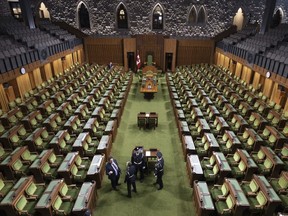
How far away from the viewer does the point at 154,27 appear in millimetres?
24312

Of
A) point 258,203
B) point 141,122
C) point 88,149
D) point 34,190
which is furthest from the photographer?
point 141,122

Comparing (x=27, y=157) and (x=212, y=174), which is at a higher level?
(x=27, y=157)

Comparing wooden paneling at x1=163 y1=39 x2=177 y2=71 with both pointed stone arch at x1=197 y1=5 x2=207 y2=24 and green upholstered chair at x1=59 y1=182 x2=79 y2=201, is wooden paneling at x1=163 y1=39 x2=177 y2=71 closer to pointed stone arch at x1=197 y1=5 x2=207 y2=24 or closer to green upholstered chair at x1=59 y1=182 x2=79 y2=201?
pointed stone arch at x1=197 y1=5 x2=207 y2=24

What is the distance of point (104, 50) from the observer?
75.3ft

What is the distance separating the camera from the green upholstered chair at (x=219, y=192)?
21.3 ft

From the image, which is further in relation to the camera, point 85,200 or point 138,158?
point 138,158

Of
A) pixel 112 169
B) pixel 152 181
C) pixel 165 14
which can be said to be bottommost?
pixel 152 181

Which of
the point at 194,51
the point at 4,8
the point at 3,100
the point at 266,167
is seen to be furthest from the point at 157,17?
the point at 266,167

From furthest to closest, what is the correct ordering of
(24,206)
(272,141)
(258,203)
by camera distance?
(272,141) → (258,203) → (24,206)

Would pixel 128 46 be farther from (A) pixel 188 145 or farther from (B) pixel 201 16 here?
(A) pixel 188 145

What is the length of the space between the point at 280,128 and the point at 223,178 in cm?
518

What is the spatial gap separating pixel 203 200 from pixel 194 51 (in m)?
18.9

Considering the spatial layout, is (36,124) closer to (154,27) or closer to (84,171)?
(84,171)

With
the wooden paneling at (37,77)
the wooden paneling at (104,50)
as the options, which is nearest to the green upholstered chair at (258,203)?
the wooden paneling at (37,77)
